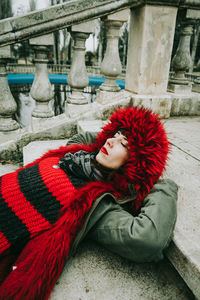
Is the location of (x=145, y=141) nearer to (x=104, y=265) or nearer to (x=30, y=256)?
(x=104, y=265)

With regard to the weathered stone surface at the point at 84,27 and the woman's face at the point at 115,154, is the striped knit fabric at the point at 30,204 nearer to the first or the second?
the woman's face at the point at 115,154

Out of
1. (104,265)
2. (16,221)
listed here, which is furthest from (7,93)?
(104,265)

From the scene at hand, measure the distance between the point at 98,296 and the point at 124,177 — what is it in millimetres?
616

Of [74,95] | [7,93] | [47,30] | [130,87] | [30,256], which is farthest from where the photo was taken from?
[130,87]

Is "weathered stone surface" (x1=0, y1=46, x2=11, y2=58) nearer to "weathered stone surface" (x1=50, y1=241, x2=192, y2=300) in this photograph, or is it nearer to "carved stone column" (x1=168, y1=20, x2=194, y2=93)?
"weathered stone surface" (x1=50, y1=241, x2=192, y2=300)

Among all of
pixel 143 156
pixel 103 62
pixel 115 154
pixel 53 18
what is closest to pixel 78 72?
pixel 103 62

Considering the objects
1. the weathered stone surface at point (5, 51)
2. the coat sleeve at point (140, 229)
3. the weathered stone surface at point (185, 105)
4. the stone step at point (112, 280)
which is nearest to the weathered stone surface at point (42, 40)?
the weathered stone surface at point (5, 51)

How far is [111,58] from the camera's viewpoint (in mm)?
2703

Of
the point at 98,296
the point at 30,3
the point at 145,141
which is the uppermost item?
the point at 30,3

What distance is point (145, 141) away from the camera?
1.33 meters

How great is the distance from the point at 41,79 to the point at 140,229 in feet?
6.64

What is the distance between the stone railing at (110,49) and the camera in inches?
90.7

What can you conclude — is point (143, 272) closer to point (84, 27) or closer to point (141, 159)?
point (141, 159)

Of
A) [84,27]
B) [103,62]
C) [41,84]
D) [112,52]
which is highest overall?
[84,27]
